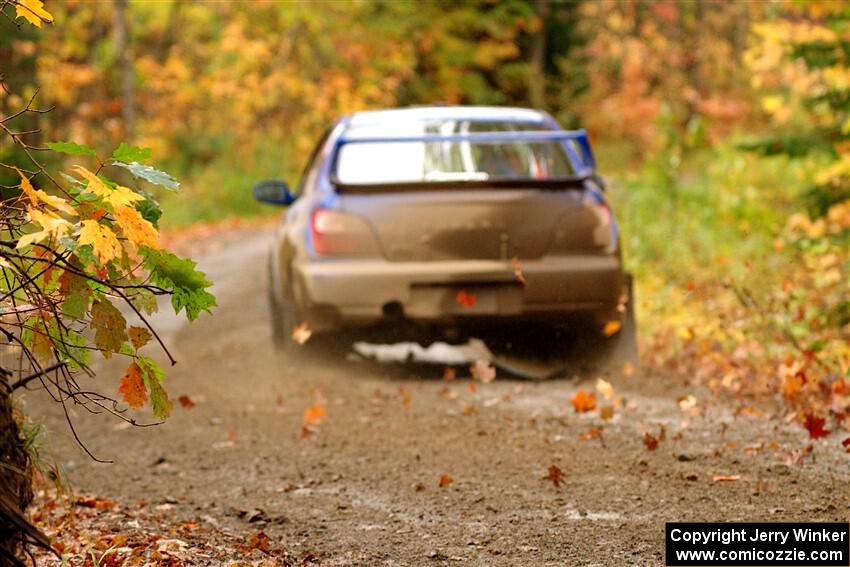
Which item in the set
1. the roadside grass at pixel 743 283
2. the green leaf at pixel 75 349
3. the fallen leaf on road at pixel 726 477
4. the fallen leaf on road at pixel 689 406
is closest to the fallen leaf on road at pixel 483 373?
the roadside grass at pixel 743 283

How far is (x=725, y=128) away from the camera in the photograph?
1845 inches

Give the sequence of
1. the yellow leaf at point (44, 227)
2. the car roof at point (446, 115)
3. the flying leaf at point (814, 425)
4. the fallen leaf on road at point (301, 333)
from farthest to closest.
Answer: the car roof at point (446, 115) → the fallen leaf on road at point (301, 333) → the flying leaf at point (814, 425) → the yellow leaf at point (44, 227)

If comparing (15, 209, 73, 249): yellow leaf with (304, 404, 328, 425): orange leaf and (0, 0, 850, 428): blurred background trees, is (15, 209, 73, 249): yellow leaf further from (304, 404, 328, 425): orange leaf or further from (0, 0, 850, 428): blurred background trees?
(0, 0, 850, 428): blurred background trees

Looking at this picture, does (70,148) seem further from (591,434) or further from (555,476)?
(591,434)

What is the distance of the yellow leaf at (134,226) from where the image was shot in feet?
12.0

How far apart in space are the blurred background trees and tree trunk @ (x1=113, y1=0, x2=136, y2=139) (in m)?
0.04

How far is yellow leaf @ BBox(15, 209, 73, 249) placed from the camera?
344 cm

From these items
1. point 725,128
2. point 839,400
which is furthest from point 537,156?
point 725,128

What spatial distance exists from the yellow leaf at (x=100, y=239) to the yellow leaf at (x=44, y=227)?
0.08m

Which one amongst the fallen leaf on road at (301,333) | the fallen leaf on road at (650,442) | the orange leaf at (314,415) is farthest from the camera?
the fallen leaf on road at (301,333)

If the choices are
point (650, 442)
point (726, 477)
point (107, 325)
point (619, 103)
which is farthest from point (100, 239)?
point (619, 103)

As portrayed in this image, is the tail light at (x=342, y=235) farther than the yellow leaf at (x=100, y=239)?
Yes

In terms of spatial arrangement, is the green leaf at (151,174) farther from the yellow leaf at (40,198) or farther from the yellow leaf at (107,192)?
the yellow leaf at (40,198)

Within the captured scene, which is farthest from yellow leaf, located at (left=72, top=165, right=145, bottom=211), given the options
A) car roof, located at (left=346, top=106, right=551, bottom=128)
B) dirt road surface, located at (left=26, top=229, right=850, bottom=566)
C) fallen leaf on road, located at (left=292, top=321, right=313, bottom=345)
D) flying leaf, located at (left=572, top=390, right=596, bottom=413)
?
car roof, located at (left=346, top=106, right=551, bottom=128)
